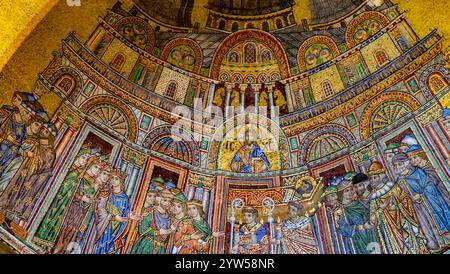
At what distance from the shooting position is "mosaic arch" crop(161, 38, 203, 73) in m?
10.6

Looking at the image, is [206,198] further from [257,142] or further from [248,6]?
[248,6]

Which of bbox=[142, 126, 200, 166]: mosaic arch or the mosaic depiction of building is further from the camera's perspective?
bbox=[142, 126, 200, 166]: mosaic arch

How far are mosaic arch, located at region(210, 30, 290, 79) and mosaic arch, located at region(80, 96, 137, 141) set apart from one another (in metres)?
1.84

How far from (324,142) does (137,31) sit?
4041mm

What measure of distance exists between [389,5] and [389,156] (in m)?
2.63

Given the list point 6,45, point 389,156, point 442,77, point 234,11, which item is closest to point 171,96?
point 234,11

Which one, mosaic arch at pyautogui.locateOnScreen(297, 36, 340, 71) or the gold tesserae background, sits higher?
mosaic arch at pyautogui.locateOnScreen(297, 36, 340, 71)

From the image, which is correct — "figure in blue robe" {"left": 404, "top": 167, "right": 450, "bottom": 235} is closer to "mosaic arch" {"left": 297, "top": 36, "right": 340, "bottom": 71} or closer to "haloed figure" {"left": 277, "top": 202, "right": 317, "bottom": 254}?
"haloed figure" {"left": 277, "top": 202, "right": 317, "bottom": 254}

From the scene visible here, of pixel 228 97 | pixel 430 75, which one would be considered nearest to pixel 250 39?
pixel 228 97

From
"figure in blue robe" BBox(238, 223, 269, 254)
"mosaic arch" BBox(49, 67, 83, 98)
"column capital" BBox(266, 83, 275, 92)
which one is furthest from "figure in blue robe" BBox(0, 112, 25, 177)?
"column capital" BBox(266, 83, 275, 92)

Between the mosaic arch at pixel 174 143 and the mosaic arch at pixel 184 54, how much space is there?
1235 millimetres

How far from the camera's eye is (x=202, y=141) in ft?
35.7

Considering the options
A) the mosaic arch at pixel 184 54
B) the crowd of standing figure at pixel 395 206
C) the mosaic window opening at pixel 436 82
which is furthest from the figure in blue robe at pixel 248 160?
the mosaic window opening at pixel 436 82

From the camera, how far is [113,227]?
9.89 m
